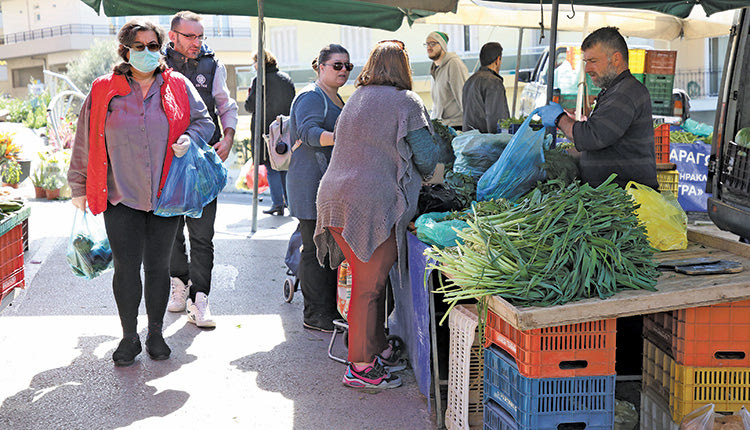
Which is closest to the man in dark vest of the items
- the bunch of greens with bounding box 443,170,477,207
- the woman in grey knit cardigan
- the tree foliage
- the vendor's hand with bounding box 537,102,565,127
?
the woman in grey knit cardigan

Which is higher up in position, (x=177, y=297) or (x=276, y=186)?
(x=276, y=186)

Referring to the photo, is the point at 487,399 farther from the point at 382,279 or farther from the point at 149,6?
the point at 149,6

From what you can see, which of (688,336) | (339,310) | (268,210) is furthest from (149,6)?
(688,336)

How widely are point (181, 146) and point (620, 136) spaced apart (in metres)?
2.57

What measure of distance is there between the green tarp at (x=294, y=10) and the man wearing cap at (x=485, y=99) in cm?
121

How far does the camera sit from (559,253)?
3.24 meters

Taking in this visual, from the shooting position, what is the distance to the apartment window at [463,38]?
99.2 ft

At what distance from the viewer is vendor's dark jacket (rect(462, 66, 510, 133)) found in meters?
7.91

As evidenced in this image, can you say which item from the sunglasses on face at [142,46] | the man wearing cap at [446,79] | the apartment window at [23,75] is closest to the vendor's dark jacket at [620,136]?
the sunglasses on face at [142,46]

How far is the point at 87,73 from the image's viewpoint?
42438 mm

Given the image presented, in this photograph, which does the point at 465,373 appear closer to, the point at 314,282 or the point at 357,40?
the point at 314,282

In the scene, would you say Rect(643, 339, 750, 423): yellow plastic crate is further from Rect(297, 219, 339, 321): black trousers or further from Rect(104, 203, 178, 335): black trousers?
Rect(104, 203, 178, 335): black trousers

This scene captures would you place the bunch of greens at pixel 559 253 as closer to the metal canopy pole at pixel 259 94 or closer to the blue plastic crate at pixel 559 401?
the blue plastic crate at pixel 559 401

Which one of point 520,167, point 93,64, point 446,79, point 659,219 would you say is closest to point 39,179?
point 446,79
